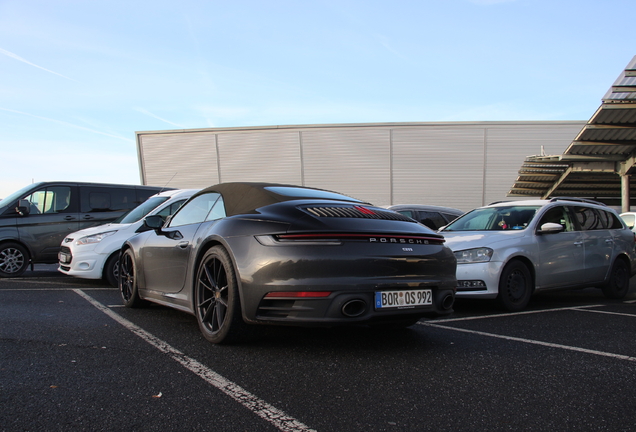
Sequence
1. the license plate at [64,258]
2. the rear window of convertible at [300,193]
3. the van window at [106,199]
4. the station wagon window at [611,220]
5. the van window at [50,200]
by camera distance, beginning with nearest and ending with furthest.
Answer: the rear window of convertible at [300,193] → the station wagon window at [611,220] → the license plate at [64,258] → the van window at [50,200] → the van window at [106,199]

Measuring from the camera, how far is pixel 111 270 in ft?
28.0

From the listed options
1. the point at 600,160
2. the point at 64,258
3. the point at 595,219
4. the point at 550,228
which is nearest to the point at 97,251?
the point at 64,258

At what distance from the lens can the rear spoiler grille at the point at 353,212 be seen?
385cm

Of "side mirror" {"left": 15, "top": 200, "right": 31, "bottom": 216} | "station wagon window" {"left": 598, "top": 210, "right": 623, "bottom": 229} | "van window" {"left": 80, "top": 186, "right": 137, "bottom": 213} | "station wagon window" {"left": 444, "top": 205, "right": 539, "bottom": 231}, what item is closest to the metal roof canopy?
"station wagon window" {"left": 598, "top": 210, "right": 623, "bottom": 229}

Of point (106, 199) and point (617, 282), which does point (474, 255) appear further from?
point (106, 199)

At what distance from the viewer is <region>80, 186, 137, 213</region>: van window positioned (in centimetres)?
1072

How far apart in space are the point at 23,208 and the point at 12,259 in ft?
3.19

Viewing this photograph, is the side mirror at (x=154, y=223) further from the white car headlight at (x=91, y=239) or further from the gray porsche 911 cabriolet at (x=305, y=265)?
the white car headlight at (x=91, y=239)

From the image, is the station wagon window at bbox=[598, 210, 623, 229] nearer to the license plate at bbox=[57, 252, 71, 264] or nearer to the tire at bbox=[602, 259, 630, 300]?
the tire at bbox=[602, 259, 630, 300]

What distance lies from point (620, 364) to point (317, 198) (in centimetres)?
252

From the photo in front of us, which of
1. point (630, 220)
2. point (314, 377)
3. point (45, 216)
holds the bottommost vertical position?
point (630, 220)

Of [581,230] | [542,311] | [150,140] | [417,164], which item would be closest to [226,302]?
[542,311]

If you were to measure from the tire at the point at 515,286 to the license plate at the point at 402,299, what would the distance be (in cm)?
271

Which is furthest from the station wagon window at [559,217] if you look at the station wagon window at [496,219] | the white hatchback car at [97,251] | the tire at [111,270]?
the tire at [111,270]
